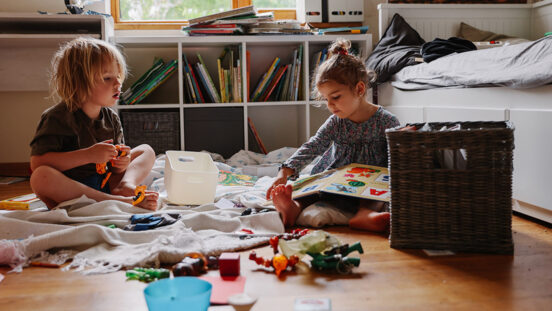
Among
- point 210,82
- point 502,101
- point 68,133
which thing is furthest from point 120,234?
point 210,82

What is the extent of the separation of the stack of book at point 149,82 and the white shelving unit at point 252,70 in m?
0.05

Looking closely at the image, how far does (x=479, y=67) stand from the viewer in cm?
167

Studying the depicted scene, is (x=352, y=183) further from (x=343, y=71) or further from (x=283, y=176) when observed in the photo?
(x=343, y=71)

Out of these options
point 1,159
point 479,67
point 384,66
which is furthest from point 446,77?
point 1,159

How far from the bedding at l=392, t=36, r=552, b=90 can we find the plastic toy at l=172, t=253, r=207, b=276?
0.97 metres

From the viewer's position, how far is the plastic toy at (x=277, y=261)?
3.28 feet

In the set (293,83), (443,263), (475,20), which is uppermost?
(475,20)

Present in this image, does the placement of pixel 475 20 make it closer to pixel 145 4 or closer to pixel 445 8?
pixel 445 8

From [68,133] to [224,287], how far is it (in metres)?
0.87

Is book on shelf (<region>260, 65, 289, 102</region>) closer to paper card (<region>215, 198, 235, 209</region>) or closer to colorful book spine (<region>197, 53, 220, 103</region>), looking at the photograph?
colorful book spine (<region>197, 53, 220, 103</region>)

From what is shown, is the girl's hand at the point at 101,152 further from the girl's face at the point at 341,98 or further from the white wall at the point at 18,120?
the white wall at the point at 18,120

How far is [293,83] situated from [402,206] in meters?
1.67

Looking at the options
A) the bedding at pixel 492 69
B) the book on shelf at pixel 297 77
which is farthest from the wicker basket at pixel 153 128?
the bedding at pixel 492 69

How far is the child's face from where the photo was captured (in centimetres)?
159
